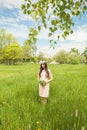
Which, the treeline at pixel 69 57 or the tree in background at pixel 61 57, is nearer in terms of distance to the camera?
the treeline at pixel 69 57

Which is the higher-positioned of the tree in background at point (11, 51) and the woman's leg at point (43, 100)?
the tree in background at point (11, 51)

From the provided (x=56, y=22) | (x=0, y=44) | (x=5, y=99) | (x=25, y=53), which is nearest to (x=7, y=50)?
(x=0, y=44)

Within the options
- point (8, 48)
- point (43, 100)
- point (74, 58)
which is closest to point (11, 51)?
point (8, 48)

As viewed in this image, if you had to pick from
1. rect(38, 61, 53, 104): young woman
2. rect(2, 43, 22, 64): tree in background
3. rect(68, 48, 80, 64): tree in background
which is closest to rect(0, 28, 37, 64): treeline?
rect(2, 43, 22, 64): tree in background

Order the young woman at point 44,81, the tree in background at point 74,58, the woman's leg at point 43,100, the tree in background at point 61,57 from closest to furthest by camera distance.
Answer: the woman's leg at point 43,100, the young woman at point 44,81, the tree in background at point 74,58, the tree in background at point 61,57

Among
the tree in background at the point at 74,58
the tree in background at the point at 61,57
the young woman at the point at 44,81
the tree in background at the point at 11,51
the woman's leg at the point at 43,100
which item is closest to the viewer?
A: the woman's leg at the point at 43,100

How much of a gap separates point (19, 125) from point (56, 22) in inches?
91.1

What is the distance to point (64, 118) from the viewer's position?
5418mm

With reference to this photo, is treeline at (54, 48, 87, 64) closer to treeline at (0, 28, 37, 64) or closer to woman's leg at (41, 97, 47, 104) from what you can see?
treeline at (0, 28, 37, 64)

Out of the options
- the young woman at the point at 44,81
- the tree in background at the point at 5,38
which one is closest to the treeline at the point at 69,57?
the tree in background at the point at 5,38

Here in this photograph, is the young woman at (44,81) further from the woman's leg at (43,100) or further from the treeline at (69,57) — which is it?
the treeline at (69,57)

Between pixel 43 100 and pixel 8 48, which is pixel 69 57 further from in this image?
pixel 43 100

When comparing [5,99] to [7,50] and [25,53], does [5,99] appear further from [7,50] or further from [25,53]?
[25,53]

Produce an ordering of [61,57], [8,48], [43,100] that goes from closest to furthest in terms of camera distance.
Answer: [43,100] → [8,48] → [61,57]
